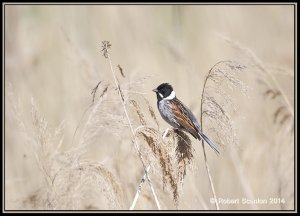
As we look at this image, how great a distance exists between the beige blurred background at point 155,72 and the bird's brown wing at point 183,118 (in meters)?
0.12

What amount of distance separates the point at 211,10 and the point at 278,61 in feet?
3.77

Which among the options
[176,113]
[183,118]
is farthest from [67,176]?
[176,113]

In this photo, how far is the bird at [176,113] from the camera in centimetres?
436

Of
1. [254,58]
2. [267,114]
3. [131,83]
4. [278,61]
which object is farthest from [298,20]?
[131,83]

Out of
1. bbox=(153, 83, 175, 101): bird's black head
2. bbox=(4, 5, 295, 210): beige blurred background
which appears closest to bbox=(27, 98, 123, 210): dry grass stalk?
bbox=(4, 5, 295, 210): beige blurred background

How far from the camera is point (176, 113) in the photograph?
15.3 feet

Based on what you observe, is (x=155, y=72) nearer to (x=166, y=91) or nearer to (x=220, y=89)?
(x=166, y=91)

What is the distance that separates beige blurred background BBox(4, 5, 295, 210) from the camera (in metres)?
4.39

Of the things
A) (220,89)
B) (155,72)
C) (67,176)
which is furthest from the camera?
(155,72)

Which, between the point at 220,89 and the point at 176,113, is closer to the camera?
the point at 220,89

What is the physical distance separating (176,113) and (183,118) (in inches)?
6.4

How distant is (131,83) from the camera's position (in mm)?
3441

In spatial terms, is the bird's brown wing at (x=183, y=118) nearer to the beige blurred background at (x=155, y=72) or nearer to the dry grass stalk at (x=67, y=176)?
the beige blurred background at (x=155, y=72)

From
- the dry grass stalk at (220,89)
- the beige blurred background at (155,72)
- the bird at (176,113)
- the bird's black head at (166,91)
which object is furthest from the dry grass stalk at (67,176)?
the bird's black head at (166,91)
